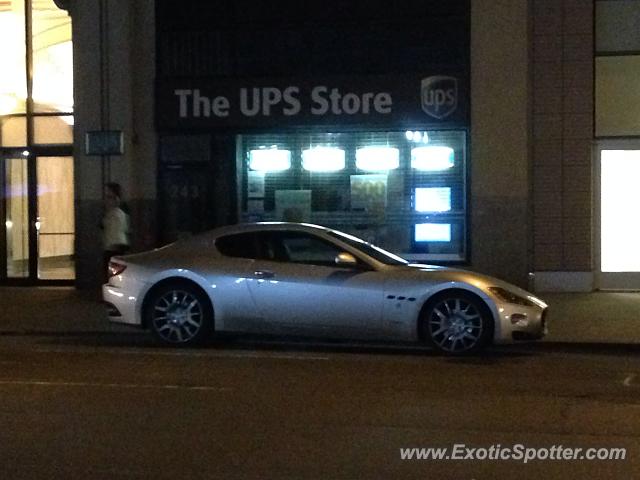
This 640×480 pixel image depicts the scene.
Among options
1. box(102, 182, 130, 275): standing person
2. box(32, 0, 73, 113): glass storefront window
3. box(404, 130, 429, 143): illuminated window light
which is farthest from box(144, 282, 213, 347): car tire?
box(32, 0, 73, 113): glass storefront window

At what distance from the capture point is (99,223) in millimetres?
18656

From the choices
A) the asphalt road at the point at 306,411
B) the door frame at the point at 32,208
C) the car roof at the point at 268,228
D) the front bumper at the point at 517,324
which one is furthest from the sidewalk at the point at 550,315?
the car roof at the point at 268,228

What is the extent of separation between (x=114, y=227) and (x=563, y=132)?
7.23 metres

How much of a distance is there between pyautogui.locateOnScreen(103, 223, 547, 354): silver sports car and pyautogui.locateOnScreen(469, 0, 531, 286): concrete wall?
534 cm

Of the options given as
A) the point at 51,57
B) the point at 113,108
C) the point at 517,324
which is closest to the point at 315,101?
the point at 113,108

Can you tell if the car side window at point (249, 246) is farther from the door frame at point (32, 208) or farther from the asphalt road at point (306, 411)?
the door frame at point (32, 208)

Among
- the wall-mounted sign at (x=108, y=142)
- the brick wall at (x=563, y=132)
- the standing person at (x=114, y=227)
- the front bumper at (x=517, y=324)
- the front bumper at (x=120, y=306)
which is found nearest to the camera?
the front bumper at (x=517, y=324)

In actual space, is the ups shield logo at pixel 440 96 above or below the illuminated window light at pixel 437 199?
above

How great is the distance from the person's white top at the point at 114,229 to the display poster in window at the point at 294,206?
297cm

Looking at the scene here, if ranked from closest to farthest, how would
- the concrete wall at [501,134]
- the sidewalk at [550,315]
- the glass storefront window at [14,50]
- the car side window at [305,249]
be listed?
1. the car side window at [305,249]
2. the sidewalk at [550,315]
3. the concrete wall at [501,134]
4. the glass storefront window at [14,50]

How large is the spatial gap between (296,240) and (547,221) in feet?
21.8

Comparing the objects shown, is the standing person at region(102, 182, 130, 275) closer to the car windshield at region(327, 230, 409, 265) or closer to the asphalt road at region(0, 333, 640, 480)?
the asphalt road at region(0, 333, 640, 480)

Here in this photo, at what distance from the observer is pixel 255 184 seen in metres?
19.1

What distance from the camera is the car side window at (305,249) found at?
41.8ft
